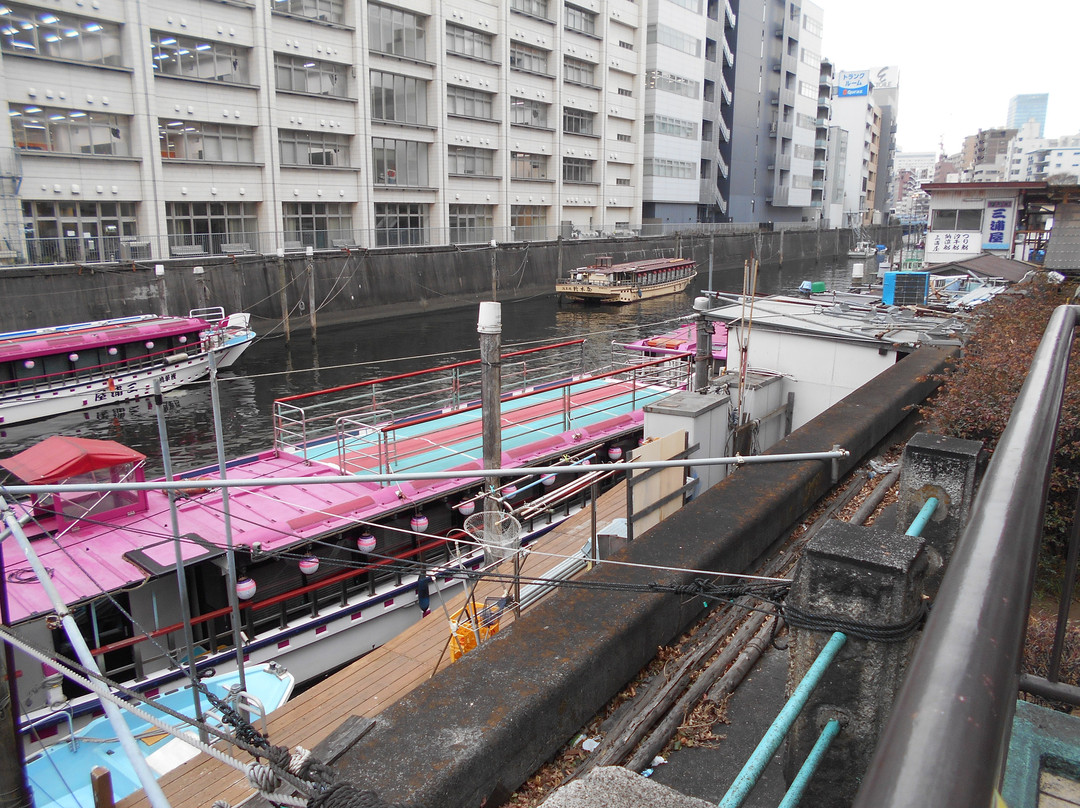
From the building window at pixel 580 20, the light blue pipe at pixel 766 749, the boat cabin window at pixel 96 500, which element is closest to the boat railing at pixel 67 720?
the boat cabin window at pixel 96 500

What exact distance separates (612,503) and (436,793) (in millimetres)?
10114

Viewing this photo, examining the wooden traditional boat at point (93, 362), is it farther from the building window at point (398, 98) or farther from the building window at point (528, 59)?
the building window at point (528, 59)

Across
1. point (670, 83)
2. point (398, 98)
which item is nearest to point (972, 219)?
point (398, 98)

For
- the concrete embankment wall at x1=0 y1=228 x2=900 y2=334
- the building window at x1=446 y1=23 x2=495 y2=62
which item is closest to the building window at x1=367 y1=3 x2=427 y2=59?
the building window at x1=446 y1=23 x2=495 y2=62

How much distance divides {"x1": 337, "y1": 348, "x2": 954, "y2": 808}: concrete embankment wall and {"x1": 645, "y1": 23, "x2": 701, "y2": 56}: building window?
77562mm

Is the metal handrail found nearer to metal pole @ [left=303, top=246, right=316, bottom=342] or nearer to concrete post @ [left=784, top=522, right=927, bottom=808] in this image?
concrete post @ [left=784, top=522, right=927, bottom=808]

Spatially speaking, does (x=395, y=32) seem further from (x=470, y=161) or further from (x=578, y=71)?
(x=578, y=71)

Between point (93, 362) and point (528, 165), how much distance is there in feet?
138

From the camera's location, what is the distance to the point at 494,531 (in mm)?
12406

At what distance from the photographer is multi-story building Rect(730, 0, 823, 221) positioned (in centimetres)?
9475

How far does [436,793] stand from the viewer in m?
4.35

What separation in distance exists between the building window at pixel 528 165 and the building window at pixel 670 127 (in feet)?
53.6

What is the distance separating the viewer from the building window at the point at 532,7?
61.4 meters

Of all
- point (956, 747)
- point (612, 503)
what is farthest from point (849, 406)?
point (956, 747)
